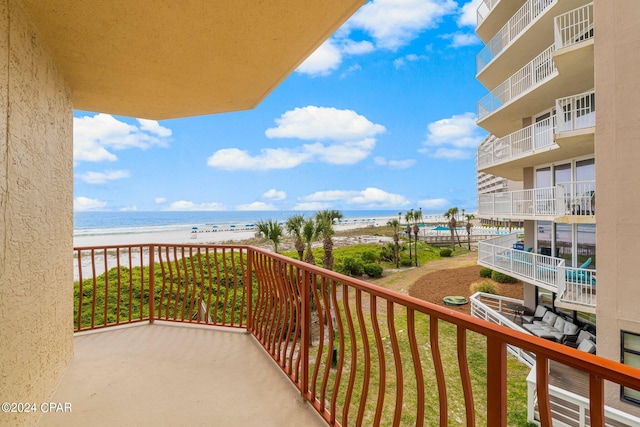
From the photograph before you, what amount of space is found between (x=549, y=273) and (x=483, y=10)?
10.4 meters

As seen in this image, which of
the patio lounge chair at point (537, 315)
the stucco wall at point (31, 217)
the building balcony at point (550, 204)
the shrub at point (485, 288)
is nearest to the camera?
the stucco wall at point (31, 217)

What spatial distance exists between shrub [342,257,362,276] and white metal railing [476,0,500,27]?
1335 centimetres

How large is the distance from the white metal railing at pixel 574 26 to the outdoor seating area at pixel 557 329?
7169 mm

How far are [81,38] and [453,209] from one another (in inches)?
1225

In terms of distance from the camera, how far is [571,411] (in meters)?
4.82

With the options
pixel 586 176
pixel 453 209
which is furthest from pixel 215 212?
pixel 586 176

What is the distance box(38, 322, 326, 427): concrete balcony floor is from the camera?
188cm

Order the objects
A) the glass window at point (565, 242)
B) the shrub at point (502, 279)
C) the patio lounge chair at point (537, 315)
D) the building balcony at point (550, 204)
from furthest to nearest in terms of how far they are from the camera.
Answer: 1. the shrub at point (502, 279)
2. the patio lounge chair at point (537, 315)
3. the glass window at point (565, 242)
4. the building balcony at point (550, 204)

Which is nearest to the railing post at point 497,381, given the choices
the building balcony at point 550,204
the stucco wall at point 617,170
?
the stucco wall at point 617,170

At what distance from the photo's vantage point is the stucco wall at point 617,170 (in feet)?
17.6

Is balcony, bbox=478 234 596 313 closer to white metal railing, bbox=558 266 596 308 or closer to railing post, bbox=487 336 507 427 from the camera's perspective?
white metal railing, bbox=558 266 596 308

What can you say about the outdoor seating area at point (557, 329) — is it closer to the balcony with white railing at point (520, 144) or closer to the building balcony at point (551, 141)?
the building balcony at point (551, 141)

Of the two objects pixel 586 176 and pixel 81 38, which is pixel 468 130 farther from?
pixel 81 38

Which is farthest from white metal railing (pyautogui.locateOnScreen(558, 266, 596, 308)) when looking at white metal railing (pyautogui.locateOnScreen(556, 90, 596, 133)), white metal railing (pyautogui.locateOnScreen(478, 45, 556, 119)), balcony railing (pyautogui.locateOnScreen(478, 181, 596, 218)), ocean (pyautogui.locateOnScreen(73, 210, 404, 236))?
ocean (pyautogui.locateOnScreen(73, 210, 404, 236))
